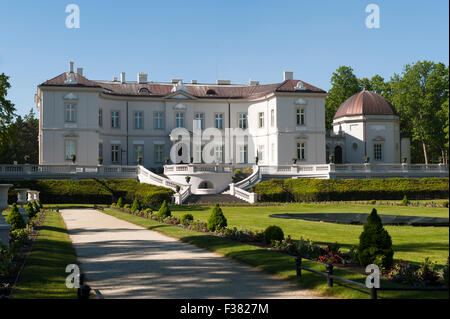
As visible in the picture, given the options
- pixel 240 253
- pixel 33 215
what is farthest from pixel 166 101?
pixel 240 253

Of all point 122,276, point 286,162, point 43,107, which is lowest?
point 122,276

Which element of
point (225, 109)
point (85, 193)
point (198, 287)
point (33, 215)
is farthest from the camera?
point (225, 109)

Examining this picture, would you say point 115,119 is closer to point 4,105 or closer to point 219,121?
point 219,121

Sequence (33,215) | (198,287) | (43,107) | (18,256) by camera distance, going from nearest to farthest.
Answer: (198,287) < (18,256) < (33,215) < (43,107)

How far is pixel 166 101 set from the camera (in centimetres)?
5838

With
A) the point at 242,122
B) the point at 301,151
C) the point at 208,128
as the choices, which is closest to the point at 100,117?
the point at 208,128

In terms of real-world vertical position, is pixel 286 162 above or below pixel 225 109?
below

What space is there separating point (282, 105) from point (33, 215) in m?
34.9

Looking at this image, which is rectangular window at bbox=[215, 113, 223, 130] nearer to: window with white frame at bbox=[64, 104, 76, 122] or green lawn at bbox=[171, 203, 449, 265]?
window with white frame at bbox=[64, 104, 76, 122]

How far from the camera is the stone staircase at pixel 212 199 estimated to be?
136 ft

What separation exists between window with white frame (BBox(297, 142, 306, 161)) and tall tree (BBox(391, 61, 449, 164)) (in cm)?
1981

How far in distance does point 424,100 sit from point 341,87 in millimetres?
14417

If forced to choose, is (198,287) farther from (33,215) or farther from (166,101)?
(166,101)

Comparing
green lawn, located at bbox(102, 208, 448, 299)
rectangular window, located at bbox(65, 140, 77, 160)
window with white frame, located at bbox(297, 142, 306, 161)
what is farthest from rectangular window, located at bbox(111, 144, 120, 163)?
green lawn, located at bbox(102, 208, 448, 299)
